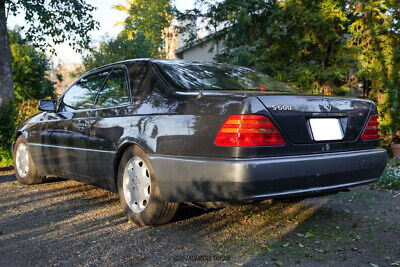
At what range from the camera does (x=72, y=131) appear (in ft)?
14.6

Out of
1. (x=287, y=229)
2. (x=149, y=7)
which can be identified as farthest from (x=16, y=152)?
(x=149, y=7)

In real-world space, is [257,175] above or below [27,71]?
below

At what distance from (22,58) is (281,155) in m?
14.7

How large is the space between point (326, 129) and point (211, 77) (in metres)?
1.17

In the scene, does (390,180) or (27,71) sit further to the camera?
(27,71)

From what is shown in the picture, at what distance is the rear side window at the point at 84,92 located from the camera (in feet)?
14.4

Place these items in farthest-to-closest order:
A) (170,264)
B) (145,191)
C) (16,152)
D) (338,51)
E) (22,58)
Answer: (22,58) < (338,51) < (16,152) < (145,191) < (170,264)

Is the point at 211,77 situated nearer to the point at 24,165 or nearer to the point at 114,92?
the point at 114,92

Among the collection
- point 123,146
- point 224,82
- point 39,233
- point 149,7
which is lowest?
point 39,233

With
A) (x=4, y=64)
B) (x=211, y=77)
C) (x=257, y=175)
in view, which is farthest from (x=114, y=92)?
(x=4, y=64)

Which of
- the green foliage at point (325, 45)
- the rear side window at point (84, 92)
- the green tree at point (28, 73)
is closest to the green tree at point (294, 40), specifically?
the green foliage at point (325, 45)

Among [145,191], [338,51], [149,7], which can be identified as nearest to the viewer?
[145,191]

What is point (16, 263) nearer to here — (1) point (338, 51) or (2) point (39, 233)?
(2) point (39, 233)

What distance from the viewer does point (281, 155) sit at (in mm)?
2842
